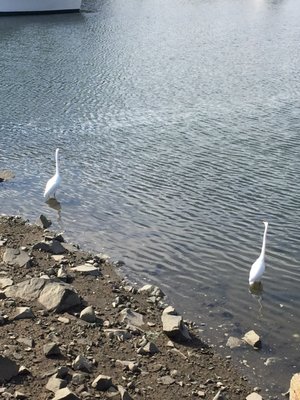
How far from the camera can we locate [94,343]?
33.2 ft

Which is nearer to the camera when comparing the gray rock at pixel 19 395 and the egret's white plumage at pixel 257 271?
the gray rock at pixel 19 395

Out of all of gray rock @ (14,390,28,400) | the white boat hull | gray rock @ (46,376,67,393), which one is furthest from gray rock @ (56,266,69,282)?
the white boat hull

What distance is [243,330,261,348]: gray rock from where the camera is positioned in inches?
448

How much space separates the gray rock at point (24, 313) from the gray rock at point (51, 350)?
3.87 feet

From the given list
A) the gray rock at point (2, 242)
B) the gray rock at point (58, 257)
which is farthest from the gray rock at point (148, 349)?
the gray rock at point (2, 242)

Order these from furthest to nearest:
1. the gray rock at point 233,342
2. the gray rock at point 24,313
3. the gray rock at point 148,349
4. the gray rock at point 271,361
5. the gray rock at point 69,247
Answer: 1. the gray rock at point 69,247
2. the gray rock at point 233,342
3. the gray rock at point 271,361
4. the gray rock at point 24,313
5. the gray rock at point 148,349

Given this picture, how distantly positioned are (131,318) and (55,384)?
122 inches

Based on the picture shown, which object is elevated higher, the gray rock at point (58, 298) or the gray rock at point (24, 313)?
the gray rock at point (24, 313)

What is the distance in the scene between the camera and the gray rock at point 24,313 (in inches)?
409

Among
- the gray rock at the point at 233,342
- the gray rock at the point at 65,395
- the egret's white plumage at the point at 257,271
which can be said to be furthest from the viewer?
the egret's white plumage at the point at 257,271

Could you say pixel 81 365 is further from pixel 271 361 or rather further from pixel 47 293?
pixel 271 361

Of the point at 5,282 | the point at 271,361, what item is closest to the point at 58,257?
the point at 5,282

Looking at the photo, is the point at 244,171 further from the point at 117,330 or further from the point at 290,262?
the point at 117,330

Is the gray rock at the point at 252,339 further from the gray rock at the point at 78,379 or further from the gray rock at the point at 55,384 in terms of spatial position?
the gray rock at the point at 55,384
